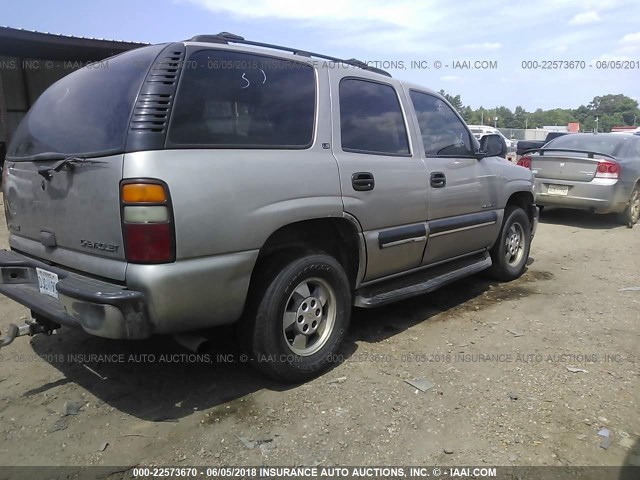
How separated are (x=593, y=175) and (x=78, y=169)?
7.93 metres

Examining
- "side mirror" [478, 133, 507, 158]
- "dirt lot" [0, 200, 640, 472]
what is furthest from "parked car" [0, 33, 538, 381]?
"side mirror" [478, 133, 507, 158]

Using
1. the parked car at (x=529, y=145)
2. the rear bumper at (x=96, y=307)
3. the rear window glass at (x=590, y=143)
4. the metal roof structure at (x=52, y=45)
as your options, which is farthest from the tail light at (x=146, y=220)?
the metal roof structure at (x=52, y=45)

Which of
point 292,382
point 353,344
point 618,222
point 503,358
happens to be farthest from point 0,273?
point 618,222

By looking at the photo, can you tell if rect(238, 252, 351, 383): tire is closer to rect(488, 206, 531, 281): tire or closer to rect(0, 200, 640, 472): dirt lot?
rect(0, 200, 640, 472): dirt lot

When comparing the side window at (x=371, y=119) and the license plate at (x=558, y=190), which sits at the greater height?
the side window at (x=371, y=119)

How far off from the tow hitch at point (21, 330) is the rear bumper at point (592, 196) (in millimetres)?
→ 7803

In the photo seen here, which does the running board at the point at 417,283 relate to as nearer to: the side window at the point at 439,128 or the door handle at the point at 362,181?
the door handle at the point at 362,181

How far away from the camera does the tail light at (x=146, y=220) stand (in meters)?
2.37

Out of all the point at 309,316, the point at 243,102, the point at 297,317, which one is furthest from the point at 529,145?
the point at 243,102

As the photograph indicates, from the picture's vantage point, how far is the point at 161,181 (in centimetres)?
238

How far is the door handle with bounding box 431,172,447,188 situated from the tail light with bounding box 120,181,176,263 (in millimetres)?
2262

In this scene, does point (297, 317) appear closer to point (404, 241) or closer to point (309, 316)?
point (309, 316)

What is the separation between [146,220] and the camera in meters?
2.38

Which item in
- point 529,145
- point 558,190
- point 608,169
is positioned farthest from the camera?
point 529,145
